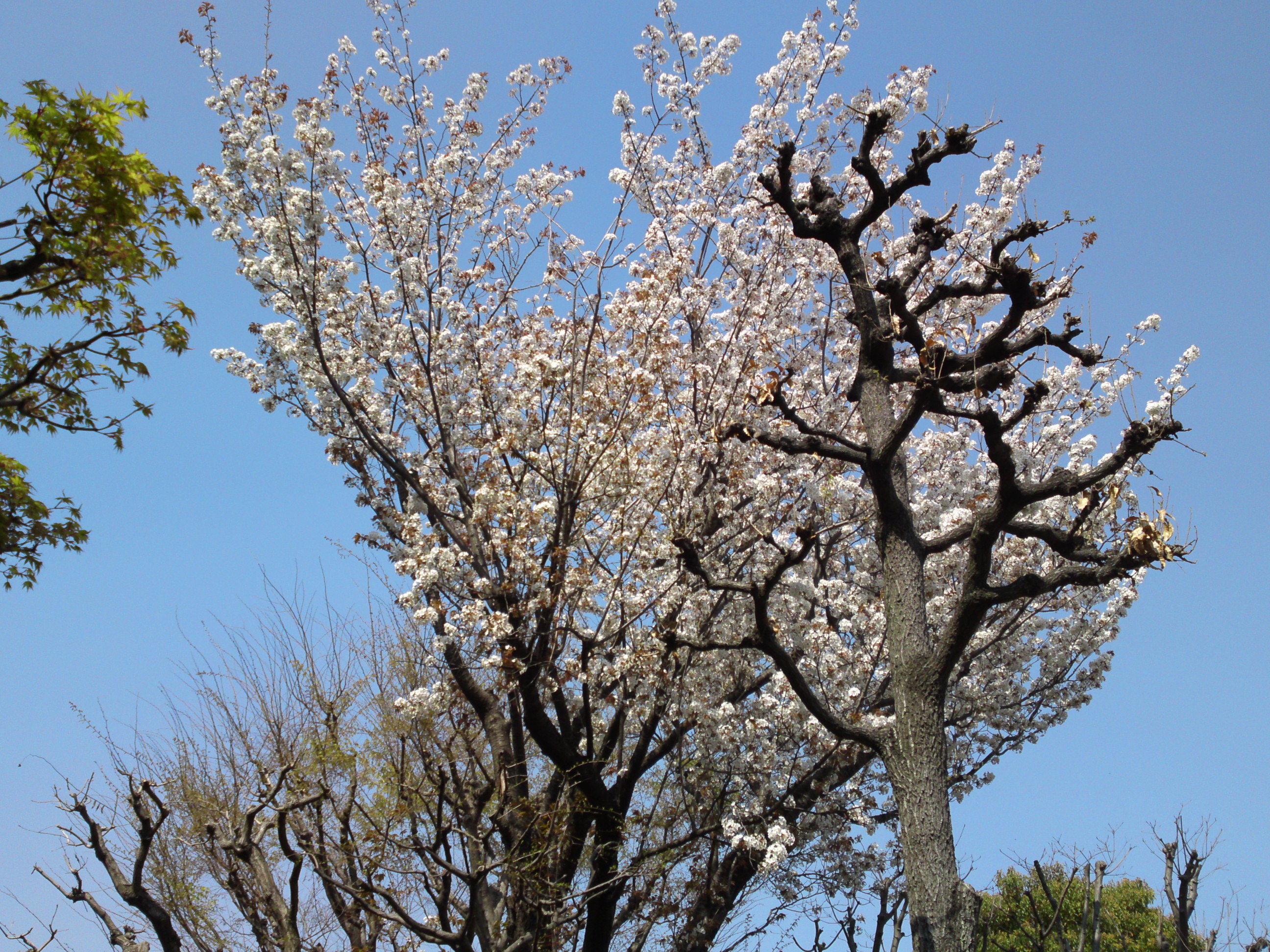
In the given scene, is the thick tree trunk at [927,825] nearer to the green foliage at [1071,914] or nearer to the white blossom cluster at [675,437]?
the white blossom cluster at [675,437]

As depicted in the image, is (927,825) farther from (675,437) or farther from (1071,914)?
(1071,914)

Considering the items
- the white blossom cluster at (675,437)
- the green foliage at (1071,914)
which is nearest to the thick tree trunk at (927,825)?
the white blossom cluster at (675,437)

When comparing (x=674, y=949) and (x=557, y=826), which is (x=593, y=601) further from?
(x=674, y=949)

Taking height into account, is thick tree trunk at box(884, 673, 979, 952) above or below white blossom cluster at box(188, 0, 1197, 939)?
below

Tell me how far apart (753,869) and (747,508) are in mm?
3984

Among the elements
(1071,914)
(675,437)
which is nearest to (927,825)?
(675,437)

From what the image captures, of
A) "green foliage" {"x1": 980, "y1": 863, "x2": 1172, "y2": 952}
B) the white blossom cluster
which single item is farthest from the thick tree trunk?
"green foliage" {"x1": 980, "y1": 863, "x2": 1172, "y2": 952}

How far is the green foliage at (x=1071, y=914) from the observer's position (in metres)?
15.8

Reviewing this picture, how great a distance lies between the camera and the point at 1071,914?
16.6 m

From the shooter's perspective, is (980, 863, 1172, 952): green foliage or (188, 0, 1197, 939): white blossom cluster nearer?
(188, 0, 1197, 939): white blossom cluster

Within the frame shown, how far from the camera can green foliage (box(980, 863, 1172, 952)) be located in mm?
15805

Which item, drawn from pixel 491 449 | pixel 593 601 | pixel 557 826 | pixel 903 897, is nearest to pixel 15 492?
pixel 491 449

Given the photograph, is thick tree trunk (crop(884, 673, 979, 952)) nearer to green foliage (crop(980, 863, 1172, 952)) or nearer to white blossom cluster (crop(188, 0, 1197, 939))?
white blossom cluster (crop(188, 0, 1197, 939))

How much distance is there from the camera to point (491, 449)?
897 cm
